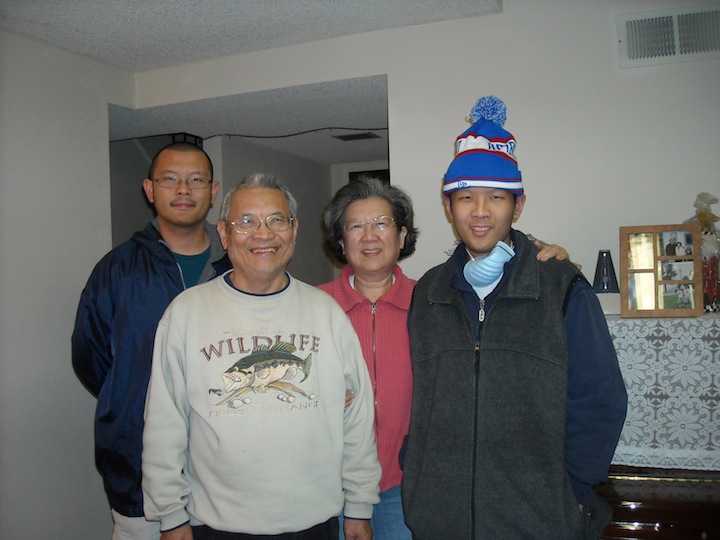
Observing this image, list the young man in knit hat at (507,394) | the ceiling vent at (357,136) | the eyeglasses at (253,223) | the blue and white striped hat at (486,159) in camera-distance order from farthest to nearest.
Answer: the ceiling vent at (357,136), the eyeglasses at (253,223), the blue and white striped hat at (486,159), the young man in knit hat at (507,394)

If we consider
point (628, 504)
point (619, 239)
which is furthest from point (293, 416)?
point (619, 239)

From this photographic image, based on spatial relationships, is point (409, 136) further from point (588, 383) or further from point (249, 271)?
point (588, 383)

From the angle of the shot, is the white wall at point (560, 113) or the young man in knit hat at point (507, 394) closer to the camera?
the young man in knit hat at point (507, 394)

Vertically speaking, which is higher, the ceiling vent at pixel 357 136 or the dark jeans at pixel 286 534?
the ceiling vent at pixel 357 136

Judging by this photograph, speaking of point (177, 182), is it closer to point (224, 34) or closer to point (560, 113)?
point (224, 34)

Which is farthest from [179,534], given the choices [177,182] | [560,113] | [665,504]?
[560,113]

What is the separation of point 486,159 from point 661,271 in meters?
1.22

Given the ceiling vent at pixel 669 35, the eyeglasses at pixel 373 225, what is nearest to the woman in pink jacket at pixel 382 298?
the eyeglasses at pixel 373 225

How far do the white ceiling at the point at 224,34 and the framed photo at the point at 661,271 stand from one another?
1.20m

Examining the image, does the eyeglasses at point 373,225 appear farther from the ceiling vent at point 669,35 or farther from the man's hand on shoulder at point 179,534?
the ceiling vent at point 669,35

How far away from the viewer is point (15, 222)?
8.27ft

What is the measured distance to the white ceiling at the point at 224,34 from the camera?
237cm

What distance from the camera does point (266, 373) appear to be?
1373 mm

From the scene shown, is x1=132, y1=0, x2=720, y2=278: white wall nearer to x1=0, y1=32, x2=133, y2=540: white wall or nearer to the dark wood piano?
the dark wood piano
